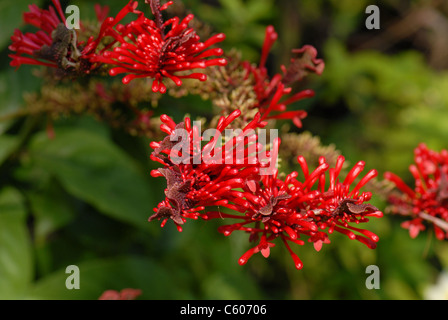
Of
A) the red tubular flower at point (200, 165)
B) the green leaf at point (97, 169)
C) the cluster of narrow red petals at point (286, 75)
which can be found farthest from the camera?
the green leaf at point (97, 169)

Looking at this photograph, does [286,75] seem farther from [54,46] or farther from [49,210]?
[49,210]

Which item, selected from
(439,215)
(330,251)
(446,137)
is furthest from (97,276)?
(446,137)

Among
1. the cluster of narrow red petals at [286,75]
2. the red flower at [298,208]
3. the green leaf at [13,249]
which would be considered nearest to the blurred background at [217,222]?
the green leaf at [13,249]

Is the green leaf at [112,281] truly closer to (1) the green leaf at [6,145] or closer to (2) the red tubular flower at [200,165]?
(1) the green leaf at [6,145]

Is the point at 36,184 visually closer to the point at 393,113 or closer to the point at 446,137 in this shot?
the point at 446,137

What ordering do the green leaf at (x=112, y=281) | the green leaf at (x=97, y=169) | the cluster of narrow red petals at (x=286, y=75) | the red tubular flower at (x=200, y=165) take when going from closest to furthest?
the red tubular flower at (x=200, y=165)
the cluster of narrow red petals at (x=286, y=75)
the green leaf at (x=112, y=281)
the green leaf at (x=97, y=169)

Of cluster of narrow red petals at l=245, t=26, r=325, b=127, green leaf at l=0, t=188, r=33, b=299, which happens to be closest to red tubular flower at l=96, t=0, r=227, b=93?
cluster of narrow red petals at l=245, t=26, r=325, b=127
